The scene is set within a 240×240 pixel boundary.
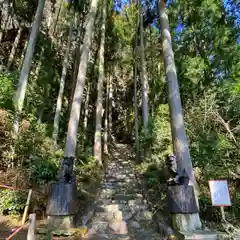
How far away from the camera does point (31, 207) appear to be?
17.7 feet

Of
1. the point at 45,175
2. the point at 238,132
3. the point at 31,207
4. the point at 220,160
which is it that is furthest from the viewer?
the point at 238,132

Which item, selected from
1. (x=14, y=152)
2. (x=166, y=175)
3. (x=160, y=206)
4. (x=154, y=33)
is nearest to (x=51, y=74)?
(x=154, y=33)

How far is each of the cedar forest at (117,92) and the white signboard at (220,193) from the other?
110 centimetres

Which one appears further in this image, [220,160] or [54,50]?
[54,50]

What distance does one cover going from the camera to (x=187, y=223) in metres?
4.46

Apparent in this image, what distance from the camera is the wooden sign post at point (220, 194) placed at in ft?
13.3

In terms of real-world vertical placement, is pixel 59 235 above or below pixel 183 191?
below

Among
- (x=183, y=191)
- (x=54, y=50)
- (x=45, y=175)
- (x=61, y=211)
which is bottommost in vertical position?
(x=61, y=211)

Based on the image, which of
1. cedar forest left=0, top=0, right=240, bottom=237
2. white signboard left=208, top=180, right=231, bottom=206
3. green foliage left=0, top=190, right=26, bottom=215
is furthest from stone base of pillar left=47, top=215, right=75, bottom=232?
white signboard left=208, top=180, right=231, bottom=206

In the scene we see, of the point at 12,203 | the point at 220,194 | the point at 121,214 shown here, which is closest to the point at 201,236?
the point at 220,194

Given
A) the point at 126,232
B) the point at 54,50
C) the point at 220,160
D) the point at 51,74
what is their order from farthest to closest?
the point at 54,50 → the point at 51,74 → the point at 220,160 → the point at 126,232

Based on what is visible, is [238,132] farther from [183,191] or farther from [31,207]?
[31,207]

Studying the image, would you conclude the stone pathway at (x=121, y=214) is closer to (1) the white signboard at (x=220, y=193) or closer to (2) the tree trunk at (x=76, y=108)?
(1) the white signboard at (x=220, y=193)

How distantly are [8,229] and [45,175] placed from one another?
5.94ft
